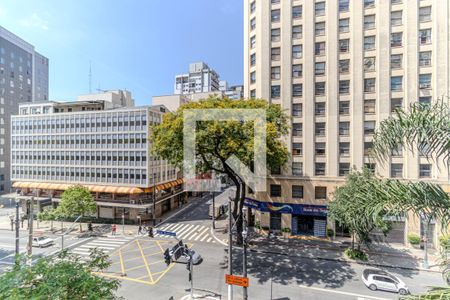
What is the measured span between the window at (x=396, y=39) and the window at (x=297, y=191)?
18.6m

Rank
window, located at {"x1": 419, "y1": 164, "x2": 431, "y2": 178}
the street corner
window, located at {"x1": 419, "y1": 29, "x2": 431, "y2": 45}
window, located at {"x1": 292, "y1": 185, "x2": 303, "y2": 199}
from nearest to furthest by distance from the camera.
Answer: the street corner
window, located at {"x1": 419, "y1": 164, "x2": 431, "y2": 178}
window, located at {"x1": 419, "y1": 29, "x2": 431, "y2": 45}
window, located at {"x1": 292, "y1": 185, "x2": 303, "y2": 199}

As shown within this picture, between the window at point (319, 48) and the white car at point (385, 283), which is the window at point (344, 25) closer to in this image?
the window at point (319, 48)

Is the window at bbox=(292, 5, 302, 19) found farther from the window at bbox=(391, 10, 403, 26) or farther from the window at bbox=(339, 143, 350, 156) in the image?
the window at bbox=(339, 143, 350, 156)

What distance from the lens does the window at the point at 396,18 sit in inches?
1035

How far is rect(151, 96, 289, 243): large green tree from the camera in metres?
20.1

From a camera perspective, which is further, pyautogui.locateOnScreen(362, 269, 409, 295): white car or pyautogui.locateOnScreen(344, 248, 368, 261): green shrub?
pyautogui.locateOnScreen(344, 248, 368, 261): green shrub

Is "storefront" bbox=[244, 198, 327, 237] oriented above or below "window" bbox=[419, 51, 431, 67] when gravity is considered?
below

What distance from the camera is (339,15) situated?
27.9 metres

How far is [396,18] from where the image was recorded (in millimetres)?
26391

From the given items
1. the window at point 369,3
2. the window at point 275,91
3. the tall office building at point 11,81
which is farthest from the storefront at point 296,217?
the tall office building at point 11,81

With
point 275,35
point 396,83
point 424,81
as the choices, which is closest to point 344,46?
point 396,83

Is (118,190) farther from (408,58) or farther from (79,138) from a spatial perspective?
(408,58)

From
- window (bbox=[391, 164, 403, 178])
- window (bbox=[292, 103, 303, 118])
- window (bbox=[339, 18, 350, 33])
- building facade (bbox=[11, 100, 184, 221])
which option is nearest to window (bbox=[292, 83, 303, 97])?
window (bbox=[292, 103, 303, 118])

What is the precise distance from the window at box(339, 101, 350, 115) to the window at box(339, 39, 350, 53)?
5949mm
